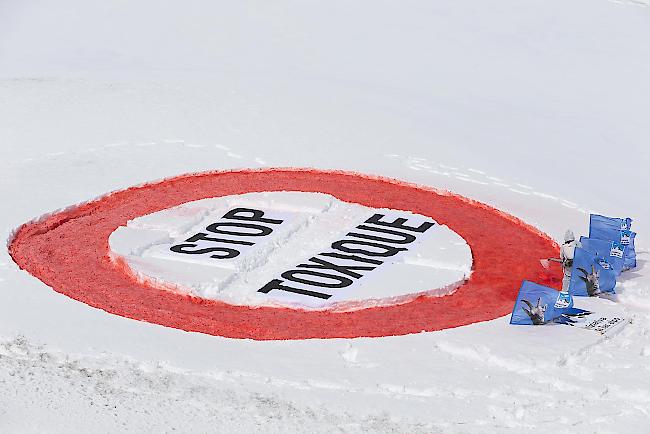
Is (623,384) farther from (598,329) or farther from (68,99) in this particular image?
(68,99)

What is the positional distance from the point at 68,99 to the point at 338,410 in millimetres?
4968

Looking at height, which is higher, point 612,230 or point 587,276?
point 612,230

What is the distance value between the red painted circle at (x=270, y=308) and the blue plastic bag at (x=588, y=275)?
0.28 m

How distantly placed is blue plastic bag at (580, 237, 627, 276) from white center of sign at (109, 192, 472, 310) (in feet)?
2.23

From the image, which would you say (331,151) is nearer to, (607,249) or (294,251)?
(294,251)

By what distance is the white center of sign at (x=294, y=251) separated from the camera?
6.12m

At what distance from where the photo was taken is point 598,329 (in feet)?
18.9

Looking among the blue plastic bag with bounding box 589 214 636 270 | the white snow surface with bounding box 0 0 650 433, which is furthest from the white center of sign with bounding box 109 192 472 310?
the blue plastic bag with bounding box 589 214 636 270

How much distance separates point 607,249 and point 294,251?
1770 mm

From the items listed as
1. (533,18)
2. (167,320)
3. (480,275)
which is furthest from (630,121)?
(167,320)

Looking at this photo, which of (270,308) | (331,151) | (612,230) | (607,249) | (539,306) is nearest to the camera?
(539,306)

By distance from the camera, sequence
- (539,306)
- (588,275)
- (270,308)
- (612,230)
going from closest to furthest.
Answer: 1. (539,306)
2. (270,308)
3. (588,275)
4. (612,230)

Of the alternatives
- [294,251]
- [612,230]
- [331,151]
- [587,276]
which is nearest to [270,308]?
[294,251]

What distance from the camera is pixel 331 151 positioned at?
27.2 ft
